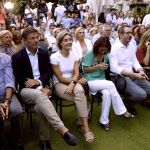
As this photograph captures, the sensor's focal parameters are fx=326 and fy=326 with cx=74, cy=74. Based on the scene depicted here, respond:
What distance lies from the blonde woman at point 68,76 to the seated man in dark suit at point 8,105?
69 centimetres

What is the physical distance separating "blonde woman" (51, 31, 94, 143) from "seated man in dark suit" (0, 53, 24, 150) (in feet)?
2.28

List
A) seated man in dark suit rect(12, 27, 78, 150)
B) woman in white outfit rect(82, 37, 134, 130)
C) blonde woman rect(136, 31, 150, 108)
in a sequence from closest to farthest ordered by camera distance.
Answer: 1. seated man in dark suit rect(12, 27, 78, 150)
2. woman in white outfit rect(82, 37, 134, 130)
3. blonde woman rect(136, 31, 150, 108)

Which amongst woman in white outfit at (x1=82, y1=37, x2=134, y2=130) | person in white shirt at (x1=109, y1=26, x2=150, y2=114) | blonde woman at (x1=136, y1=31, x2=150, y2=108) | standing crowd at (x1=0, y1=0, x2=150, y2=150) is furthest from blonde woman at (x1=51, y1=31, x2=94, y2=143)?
blonde woman at (x1=136, y1=31, x2=150, y2=108)

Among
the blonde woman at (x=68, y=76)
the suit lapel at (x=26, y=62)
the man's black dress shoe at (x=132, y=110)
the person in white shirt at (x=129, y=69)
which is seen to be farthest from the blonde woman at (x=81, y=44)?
the suit lapel at (x=26, y=62)

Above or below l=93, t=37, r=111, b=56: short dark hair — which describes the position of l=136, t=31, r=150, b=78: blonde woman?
below

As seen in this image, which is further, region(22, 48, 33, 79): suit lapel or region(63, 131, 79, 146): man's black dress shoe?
region(22, 48, 33, 79): suit lapel

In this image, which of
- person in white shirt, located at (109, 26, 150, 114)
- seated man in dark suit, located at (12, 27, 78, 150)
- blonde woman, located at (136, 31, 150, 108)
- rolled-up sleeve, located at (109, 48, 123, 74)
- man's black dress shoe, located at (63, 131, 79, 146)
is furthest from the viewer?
blonde woman, located at (136, 31, 150, 108)

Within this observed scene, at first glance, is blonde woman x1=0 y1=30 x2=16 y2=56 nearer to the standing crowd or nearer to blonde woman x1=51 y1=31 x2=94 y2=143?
the standing crowd

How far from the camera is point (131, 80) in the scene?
5.38m

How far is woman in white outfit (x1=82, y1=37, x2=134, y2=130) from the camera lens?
487 centimetres

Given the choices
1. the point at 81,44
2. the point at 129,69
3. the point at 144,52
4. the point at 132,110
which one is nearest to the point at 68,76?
the point at 129,69

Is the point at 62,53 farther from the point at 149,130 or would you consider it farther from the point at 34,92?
the point at 149,130

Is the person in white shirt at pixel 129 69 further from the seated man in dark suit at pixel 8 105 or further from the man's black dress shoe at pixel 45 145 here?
the seated man in dark suit at pixel 8 105

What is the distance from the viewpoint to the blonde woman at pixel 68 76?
14.4 feet
